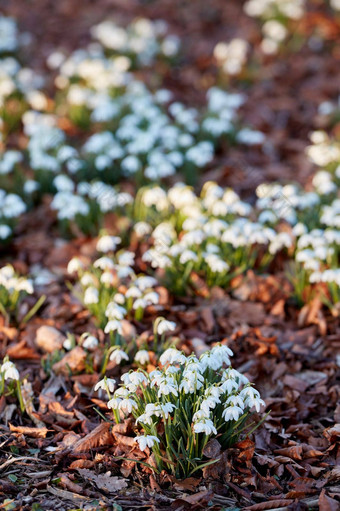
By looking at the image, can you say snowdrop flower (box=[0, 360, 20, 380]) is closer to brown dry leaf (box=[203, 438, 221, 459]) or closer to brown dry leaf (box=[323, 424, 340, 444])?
brown dry leaf (box=[203, 438, 221, 459])

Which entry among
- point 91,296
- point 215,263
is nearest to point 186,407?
point 91,296

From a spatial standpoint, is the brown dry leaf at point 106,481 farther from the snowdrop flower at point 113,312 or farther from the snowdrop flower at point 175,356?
the snowdrop flower at point 113,312

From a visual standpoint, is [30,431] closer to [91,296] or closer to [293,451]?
[91,296]

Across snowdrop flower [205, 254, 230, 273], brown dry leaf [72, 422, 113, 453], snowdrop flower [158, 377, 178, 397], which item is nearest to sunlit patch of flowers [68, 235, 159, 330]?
snowdrop flower [205, 254, 230, 273]

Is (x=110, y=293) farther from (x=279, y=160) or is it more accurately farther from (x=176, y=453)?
(x=279, y=160)

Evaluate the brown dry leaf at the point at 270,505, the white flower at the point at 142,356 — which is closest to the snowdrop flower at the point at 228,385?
the brown dry leaf at the point at 270,505

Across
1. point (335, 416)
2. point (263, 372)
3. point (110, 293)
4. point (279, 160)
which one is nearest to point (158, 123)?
point (279, 160)
